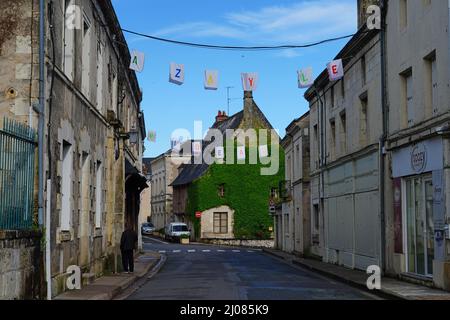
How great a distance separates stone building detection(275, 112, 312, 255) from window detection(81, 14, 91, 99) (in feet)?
53.6

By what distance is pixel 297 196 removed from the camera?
119ft

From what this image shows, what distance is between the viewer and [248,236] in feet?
189

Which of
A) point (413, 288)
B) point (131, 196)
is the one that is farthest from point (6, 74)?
point (131, 196)

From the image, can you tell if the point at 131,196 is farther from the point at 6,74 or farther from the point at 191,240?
the point at 191,240

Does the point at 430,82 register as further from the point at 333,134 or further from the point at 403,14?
the point at 333,134

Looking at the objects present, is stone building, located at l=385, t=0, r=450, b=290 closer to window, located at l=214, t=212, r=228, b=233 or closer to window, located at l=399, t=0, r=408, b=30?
window, located at l=399, t=0, r=408, b=30

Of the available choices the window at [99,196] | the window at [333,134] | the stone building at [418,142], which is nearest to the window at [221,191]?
the window at [333,134]

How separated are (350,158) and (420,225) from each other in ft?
22.4

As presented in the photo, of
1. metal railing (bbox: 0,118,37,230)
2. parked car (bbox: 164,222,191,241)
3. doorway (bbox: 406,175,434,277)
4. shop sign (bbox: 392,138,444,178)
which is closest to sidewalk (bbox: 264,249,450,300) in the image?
doorway (bbox: 406,175,434,277)

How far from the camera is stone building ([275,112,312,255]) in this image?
3359 cm

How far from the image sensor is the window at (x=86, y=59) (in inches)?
687

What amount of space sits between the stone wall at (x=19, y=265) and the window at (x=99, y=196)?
7726 mm
